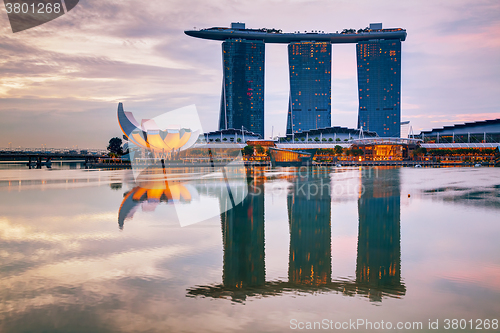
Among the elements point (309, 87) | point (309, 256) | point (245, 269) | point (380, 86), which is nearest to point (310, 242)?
point (309, 256)

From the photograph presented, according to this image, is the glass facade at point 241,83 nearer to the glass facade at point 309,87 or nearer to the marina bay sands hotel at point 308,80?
the marina bay sands hotel at point 308,80

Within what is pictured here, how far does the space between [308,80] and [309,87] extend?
2.66 meters

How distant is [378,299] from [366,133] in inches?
5324

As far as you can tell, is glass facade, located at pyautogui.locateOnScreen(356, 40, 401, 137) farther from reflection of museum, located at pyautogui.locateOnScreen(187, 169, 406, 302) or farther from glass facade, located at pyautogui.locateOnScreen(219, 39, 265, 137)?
reflection of museum, located at pyautogui.locateOnScreen(187, 169, 406, 302)

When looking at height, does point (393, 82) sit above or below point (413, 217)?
above

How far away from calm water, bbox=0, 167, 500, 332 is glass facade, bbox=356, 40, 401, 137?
13533cm

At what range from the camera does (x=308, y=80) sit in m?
144

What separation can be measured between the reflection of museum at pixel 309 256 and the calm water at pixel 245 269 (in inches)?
1.6

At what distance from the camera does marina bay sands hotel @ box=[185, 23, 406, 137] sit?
143 m

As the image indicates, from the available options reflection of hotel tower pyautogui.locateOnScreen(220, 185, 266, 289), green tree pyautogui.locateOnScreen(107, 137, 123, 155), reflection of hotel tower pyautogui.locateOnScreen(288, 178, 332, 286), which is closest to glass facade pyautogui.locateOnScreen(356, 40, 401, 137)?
green tree pyautogui.locateOnScreen(107, 137, 123, 155)

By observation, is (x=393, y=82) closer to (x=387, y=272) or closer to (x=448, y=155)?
(x=448, y=155)

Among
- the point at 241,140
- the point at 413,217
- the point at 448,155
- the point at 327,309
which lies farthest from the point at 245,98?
the point at 327,309

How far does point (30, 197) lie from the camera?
1016 inches

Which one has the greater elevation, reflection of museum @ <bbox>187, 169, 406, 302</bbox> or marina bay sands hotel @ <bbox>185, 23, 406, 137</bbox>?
marina bay sands hotel @ <bbox>185, 23, 406, 137</bbox>
